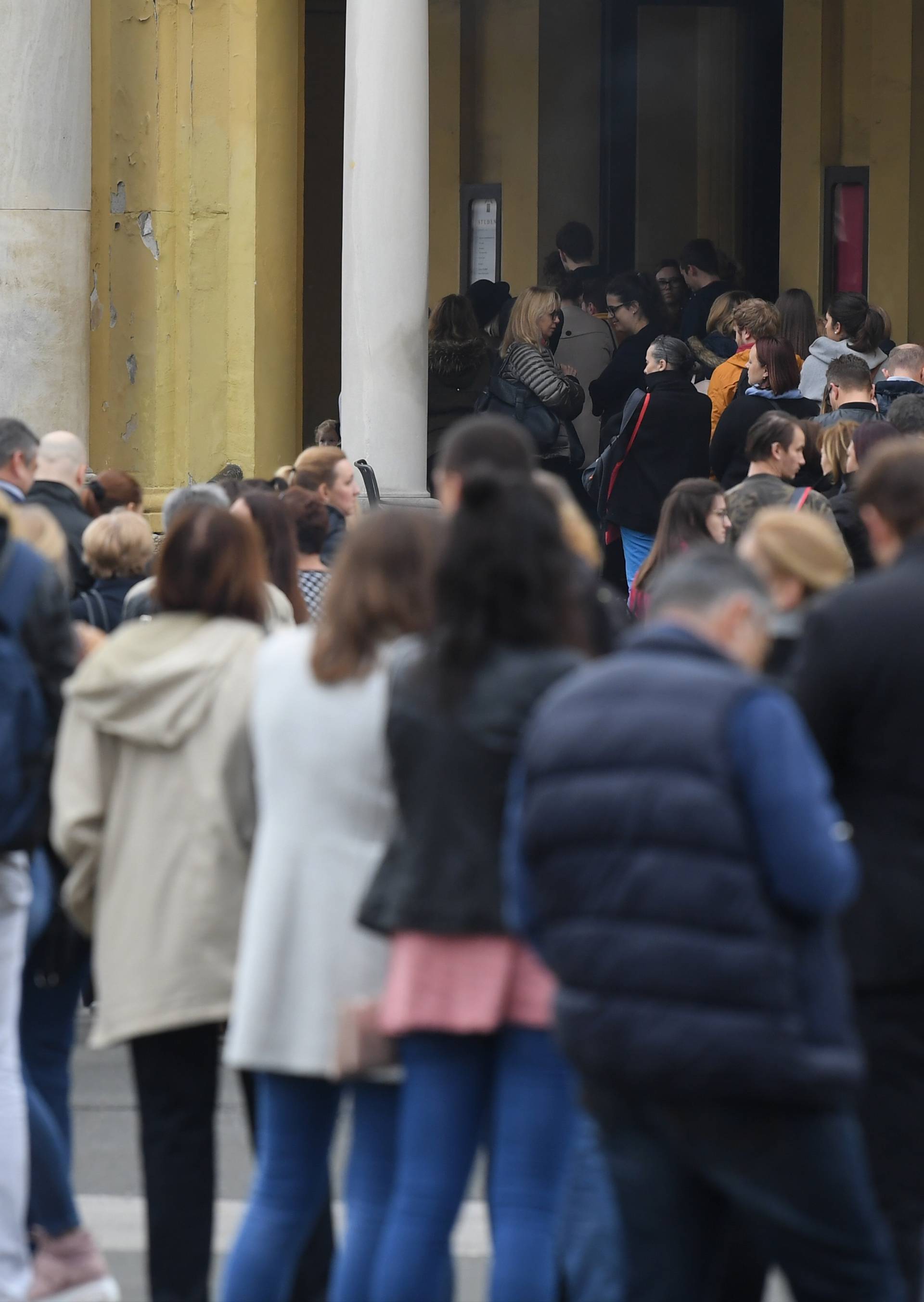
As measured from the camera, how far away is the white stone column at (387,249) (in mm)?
11211

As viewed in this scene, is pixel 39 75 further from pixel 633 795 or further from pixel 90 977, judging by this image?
pixel 633 795

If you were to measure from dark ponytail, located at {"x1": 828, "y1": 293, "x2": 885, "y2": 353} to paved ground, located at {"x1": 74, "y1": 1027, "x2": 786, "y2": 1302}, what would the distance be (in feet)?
17.1

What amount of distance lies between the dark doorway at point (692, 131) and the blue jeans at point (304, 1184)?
13.1 meters

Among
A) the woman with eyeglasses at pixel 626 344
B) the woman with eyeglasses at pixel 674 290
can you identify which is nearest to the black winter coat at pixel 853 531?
the woman with eyeglasses at pixel 626 344

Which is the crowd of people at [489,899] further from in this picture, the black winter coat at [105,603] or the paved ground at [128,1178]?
the black winter coat at [105,603]

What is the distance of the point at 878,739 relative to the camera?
3.87 metres

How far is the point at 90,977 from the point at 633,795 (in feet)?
15.7

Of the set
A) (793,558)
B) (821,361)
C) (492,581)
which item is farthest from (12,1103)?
(821,361)

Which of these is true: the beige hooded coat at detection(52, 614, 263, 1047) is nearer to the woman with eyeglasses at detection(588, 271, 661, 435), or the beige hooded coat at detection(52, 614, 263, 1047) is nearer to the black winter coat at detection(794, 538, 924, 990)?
the black winter coat at detection(794, 538, 924, 990)

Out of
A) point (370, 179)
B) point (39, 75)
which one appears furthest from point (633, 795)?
point (39, 75)

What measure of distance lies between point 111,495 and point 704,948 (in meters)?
5.14

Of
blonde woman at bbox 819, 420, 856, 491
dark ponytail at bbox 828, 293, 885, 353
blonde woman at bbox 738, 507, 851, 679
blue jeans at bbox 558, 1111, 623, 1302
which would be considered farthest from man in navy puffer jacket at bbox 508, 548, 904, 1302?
dark ponytail at bbox 828, 293, 885, 353

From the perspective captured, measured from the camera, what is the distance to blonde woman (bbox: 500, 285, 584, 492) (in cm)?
1101

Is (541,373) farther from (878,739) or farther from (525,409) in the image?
(878,739)
